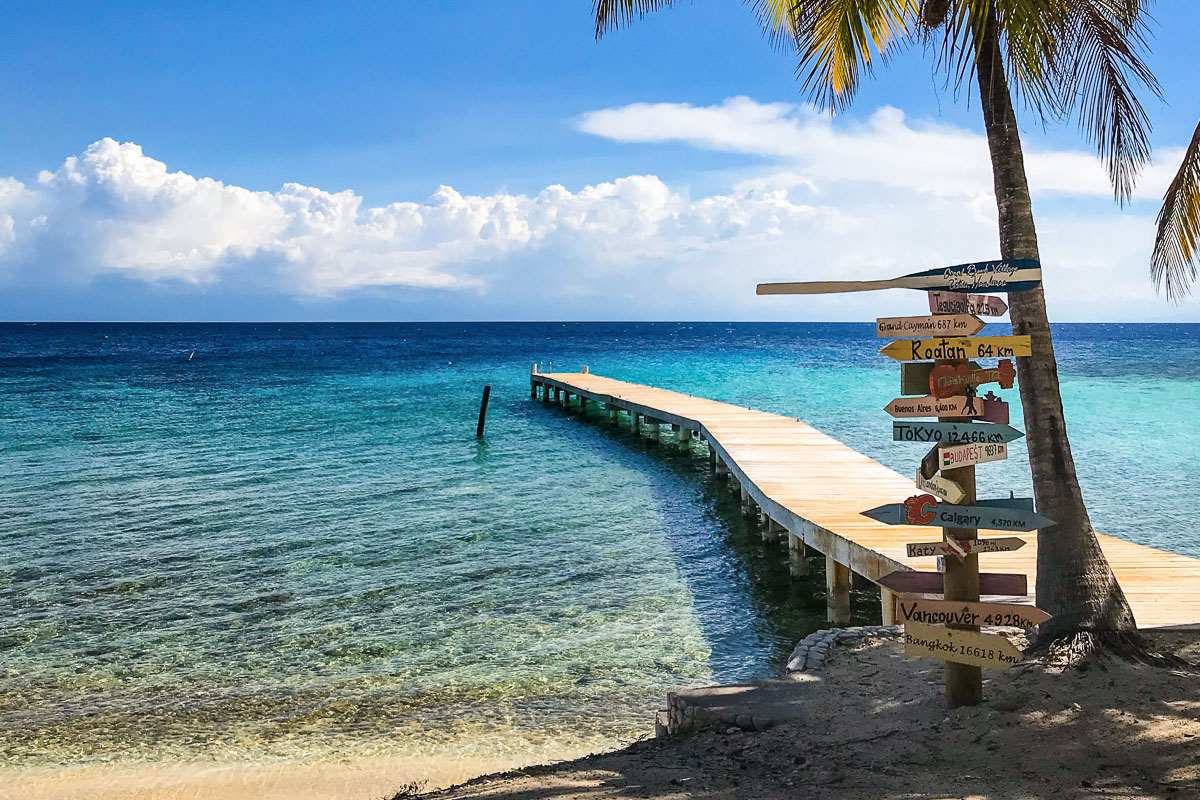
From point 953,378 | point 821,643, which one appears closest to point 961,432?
point 953,378

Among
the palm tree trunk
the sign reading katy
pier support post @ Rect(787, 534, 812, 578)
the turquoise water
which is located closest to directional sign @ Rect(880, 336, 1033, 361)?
the sign reading katy

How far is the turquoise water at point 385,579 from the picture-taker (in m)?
6.77

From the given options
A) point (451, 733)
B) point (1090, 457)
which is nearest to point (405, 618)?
point (451, 733)

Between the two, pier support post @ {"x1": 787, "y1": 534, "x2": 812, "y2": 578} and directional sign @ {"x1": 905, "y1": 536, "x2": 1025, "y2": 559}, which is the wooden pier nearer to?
pier support post @ {"x1": 787, "y1": 534, "x2": 812, "y2": 578}

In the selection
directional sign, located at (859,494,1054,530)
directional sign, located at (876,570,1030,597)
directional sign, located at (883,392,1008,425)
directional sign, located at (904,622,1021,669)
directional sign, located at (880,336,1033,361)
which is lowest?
directional sign, located at (904,622,1021,669)

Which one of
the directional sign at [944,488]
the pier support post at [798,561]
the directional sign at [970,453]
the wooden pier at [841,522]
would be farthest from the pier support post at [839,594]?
the directional sign at [970,453]

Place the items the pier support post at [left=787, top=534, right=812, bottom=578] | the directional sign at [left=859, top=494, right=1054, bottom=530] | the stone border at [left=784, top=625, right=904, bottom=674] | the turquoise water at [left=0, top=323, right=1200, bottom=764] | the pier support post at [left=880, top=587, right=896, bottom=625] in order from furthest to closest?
the pier support post at [left=787, top=534, right=812, bottom=578], the pier support post at [left=880, top=587, right=896, bottom=625], the turquoise water at [left=0, top=323, right=1200, bottom=764], the stone border at [left=784, top=625, right=904, bottom=674], the directional sign at [left=859, top=494, right=1054, bottom=530]

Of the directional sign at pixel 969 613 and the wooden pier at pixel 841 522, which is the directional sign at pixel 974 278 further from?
the wooden pier at pixel 841 522

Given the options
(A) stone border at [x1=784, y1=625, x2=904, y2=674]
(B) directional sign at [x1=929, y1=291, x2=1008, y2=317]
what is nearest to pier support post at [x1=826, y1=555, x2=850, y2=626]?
(A) stone border at [x1=784, y1=625, x2=904, y2=674]

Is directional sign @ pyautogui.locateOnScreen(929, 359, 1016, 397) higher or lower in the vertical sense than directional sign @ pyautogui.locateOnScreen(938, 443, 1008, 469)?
higher

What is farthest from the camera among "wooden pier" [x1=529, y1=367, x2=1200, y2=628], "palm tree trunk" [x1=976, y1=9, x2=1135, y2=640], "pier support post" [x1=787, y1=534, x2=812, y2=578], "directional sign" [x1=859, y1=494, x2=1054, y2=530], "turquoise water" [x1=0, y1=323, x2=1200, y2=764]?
"pier support post" [x1=787, y1=534, x2=812, y2=578]

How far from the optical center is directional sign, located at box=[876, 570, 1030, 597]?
451cm

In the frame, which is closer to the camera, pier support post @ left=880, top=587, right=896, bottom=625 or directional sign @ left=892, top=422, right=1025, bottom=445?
directional sign @ left=892, top=422, right=1025, bottom=445

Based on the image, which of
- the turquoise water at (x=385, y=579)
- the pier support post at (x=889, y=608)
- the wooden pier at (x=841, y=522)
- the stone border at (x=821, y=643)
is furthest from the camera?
the pier support post at (x=889, y=608)
